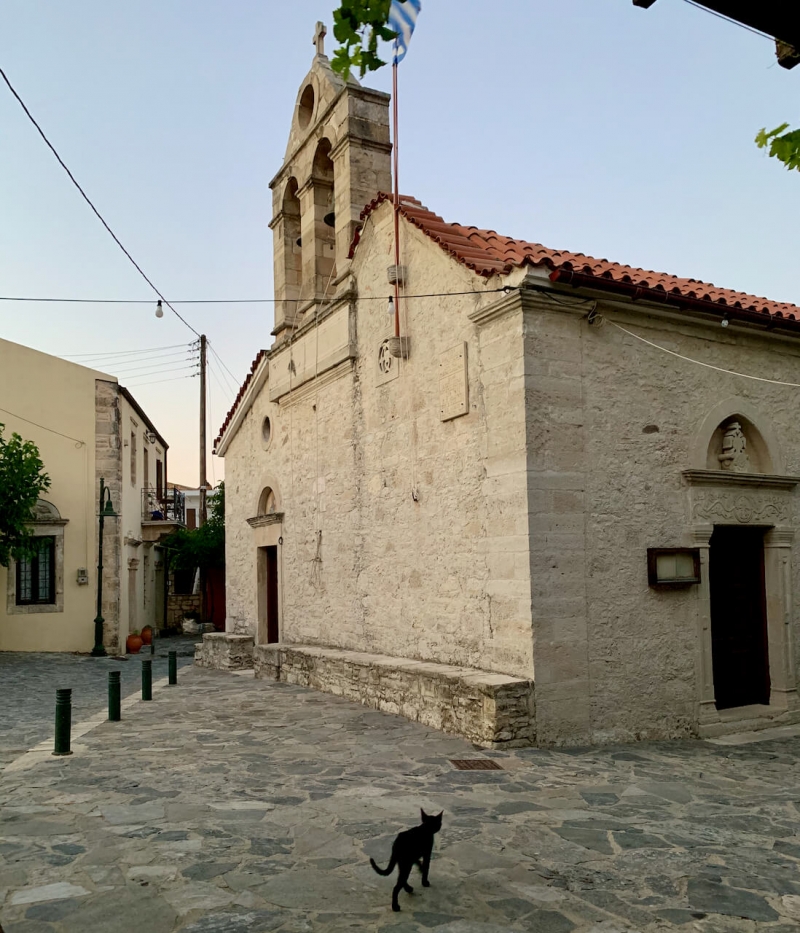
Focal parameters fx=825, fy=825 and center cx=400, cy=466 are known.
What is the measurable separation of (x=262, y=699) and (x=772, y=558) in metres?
6.38

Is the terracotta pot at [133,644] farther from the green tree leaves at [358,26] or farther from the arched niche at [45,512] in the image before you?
the green tree leaves at [358,26]

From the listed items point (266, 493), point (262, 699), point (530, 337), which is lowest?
point (262, 699)

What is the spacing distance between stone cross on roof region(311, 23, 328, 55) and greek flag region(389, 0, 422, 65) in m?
4.07

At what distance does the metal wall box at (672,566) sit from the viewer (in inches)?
314

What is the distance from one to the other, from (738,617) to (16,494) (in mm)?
13875

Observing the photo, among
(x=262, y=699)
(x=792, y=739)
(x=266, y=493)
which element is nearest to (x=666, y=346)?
(x=792, y=739)

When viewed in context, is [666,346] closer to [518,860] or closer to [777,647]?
[777,647]

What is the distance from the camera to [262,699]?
10.6 m

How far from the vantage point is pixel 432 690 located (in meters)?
8.22

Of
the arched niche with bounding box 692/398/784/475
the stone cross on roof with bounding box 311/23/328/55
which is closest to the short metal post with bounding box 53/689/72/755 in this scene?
the arched niche with bounding box 692/398/784/475

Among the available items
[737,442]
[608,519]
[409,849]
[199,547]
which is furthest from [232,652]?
[409,849]

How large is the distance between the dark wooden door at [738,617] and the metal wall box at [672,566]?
737 millimetres

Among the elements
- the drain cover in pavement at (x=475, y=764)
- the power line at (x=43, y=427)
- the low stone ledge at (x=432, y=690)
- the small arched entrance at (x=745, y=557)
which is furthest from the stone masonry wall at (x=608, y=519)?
the power line at (x=43, y=427)

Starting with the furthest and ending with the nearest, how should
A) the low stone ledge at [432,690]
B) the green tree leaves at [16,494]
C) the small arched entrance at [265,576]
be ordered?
the green tree leaves at [16,494], the small arched entrance at [265,576], the low stone ledge at [432,690]
